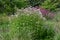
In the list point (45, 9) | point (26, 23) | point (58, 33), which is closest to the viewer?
point (58, 33)

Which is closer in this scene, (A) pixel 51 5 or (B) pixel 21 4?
(A) pixel 51 5

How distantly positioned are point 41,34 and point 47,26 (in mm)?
390

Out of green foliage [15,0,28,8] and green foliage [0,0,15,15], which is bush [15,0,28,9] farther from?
green foliage [0,0,15,15]

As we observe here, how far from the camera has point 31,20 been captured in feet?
31.4

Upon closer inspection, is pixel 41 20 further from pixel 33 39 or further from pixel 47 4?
pixel 47 4

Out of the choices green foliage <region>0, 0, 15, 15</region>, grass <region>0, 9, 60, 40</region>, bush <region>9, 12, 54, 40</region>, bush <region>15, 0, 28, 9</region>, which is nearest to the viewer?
grass <region>0, 9, 60, 40</region>

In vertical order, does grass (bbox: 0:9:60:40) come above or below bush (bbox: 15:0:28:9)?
above

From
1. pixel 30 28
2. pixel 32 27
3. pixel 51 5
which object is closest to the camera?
pixel 30 28

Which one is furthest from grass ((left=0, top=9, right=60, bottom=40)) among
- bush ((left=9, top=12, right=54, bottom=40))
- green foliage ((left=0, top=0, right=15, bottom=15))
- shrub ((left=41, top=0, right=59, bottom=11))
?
shrub ((left=41, top=0, right=59, bottom=11))

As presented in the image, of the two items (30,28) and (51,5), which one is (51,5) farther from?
(30,28)

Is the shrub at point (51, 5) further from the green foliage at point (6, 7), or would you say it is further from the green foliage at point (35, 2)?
the green foliage at point (6, 7)

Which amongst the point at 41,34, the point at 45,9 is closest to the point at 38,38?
the point at 41,34

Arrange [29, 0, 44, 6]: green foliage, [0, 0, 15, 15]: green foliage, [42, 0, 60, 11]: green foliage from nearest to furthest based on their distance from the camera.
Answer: [0, 0, 15, 15]: green foliage < [42, 0, 60, 11]: green foliage < [29, 0, 44, 6]: green foliage

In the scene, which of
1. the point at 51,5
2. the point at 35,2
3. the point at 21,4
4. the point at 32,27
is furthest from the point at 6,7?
the point at 32,27
